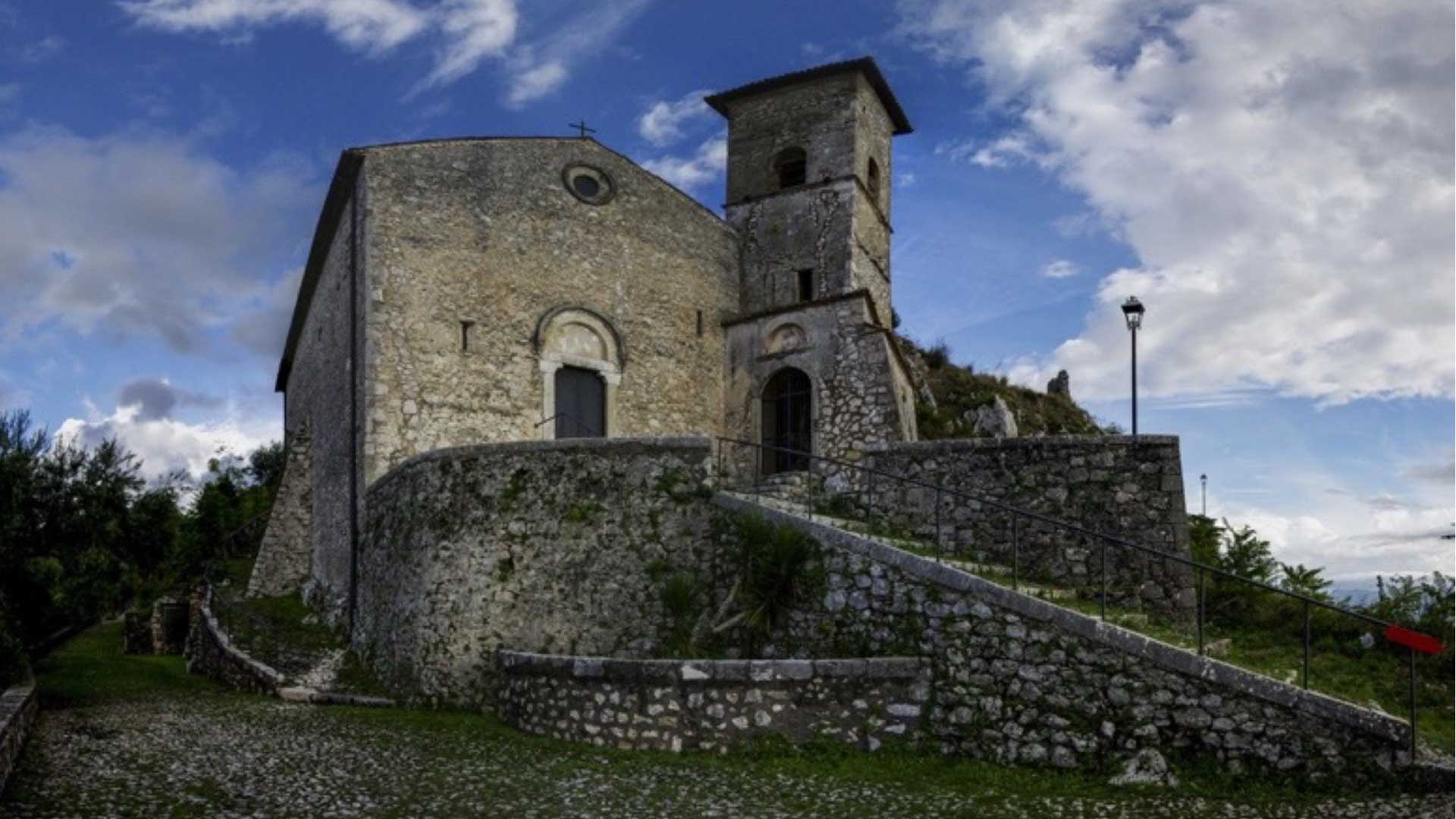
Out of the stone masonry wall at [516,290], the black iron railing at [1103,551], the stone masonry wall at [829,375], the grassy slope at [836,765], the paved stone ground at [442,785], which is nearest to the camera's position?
the paved stone ground at [442,785]

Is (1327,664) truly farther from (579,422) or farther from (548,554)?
(579,422)

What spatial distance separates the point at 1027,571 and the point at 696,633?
390cm

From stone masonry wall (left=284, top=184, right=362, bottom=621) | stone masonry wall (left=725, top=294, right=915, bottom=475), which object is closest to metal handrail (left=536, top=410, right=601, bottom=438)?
Result: stone masonry wall (left=725, top=294, right=915, bottom=475)

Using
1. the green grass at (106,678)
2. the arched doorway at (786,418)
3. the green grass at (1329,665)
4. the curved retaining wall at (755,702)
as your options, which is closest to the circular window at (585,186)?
the arched doorway at (786,418)

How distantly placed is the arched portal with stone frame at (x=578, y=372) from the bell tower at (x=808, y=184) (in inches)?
135

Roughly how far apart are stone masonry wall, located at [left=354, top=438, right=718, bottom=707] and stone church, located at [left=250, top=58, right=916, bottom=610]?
164 inches

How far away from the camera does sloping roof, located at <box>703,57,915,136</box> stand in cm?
2311

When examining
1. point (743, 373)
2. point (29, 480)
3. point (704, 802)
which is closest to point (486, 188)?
point (743, 373)

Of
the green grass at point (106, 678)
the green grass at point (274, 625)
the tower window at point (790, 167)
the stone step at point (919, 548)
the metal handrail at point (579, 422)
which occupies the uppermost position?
the tower window at point (790, 167)

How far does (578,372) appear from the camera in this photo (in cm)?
2053

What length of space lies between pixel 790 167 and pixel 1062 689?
16.0 metres

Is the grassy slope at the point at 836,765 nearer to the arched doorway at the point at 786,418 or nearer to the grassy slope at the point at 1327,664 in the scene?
the grassy slope at the point at 1327,664

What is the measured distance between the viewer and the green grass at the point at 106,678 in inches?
582

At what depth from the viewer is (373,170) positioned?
62.8 ft
